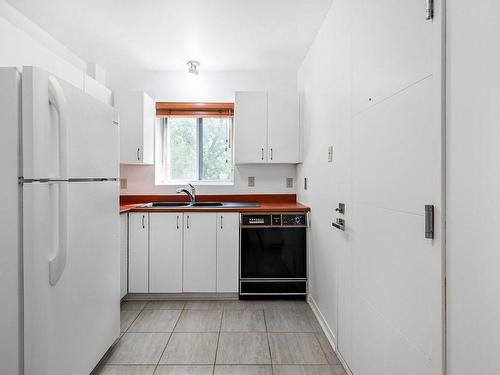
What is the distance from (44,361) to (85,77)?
8.20 ft

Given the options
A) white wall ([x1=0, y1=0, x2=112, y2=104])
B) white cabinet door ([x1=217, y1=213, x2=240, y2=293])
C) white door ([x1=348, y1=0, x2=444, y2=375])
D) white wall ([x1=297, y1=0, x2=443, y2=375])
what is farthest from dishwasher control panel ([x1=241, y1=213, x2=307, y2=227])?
white wall ([x1=0, y1=0, x2=112, y2=104])

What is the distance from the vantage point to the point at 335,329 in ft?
7.09

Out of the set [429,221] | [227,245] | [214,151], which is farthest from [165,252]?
[429,221]

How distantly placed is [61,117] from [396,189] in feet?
4.76

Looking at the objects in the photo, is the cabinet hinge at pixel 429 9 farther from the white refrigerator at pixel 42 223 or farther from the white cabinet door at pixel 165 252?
the white cabinet door at pixel 165 252

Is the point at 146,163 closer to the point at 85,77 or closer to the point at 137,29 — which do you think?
the point at 85,77

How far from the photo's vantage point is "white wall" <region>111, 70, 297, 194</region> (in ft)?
12.0

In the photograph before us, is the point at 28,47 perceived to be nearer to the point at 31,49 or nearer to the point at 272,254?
the point at 31,49

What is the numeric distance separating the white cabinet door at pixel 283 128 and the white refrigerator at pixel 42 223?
206 cm

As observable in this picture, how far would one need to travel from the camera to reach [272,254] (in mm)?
3062

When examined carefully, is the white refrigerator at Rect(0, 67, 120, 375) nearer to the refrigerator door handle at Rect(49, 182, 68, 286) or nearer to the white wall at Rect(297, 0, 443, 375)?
the refrigerator door handle at Rect(49, 182, 68, 286)

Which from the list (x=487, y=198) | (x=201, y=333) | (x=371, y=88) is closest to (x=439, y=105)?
(x=487, y=198)

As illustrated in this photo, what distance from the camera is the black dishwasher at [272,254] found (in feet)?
10.0

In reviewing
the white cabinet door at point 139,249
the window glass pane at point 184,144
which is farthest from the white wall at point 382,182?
the window glass pane at point 184,144
